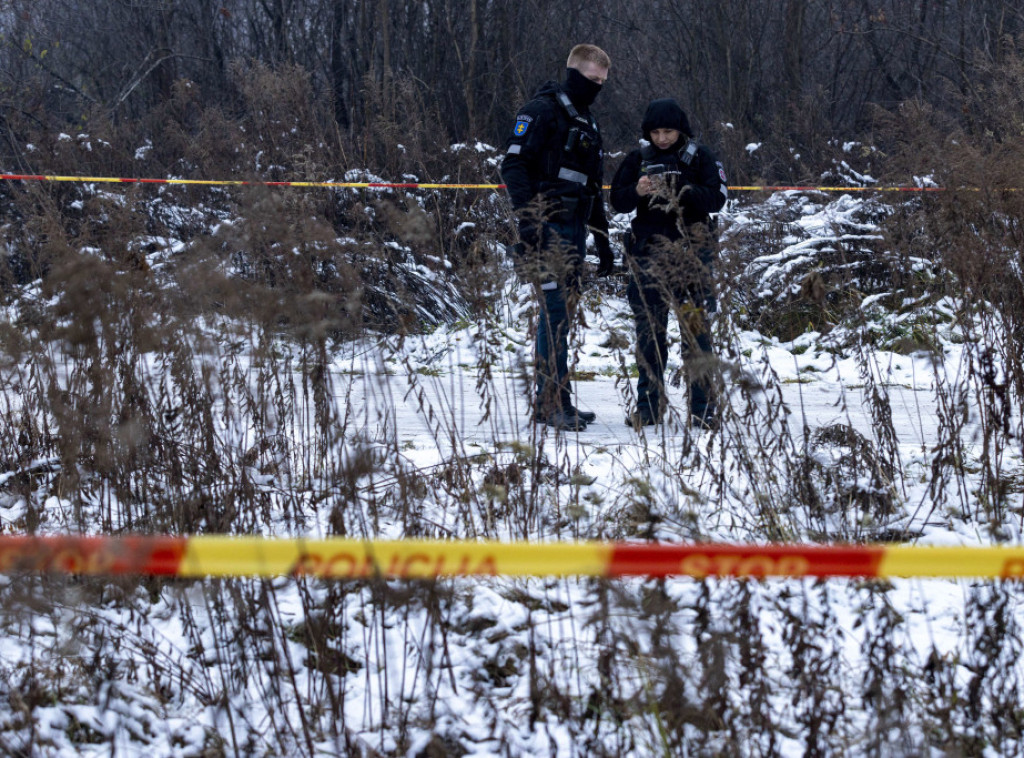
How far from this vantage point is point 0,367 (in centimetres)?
338

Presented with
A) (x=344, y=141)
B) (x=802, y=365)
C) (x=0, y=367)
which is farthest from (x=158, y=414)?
(x=344, y=141)

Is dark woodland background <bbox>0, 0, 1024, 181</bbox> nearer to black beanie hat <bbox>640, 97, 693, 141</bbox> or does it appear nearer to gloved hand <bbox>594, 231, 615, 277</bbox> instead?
gloved hand <bbox>594, 231, 615, 277</bbox>

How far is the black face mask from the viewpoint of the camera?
527 centimetres

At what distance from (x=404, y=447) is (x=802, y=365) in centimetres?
382

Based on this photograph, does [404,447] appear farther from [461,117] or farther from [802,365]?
[461,117]

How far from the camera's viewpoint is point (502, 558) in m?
2.16

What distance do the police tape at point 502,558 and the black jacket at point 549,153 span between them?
3.23m

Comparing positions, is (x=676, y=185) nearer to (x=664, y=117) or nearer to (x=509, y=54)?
(x=664, y=117)

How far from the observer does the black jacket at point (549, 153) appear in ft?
17.1

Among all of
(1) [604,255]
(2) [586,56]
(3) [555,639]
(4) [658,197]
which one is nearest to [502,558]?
(3) [555,639]

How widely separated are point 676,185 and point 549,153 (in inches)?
26.5

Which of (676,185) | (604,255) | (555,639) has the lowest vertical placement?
(555,639)

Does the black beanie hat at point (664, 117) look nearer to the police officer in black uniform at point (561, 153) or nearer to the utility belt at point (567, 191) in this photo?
the police officer in black uniform at point (561, 153)

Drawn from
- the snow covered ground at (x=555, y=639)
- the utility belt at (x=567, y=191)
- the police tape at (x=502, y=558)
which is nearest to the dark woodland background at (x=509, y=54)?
the utility belt at (x=567, y=191)
